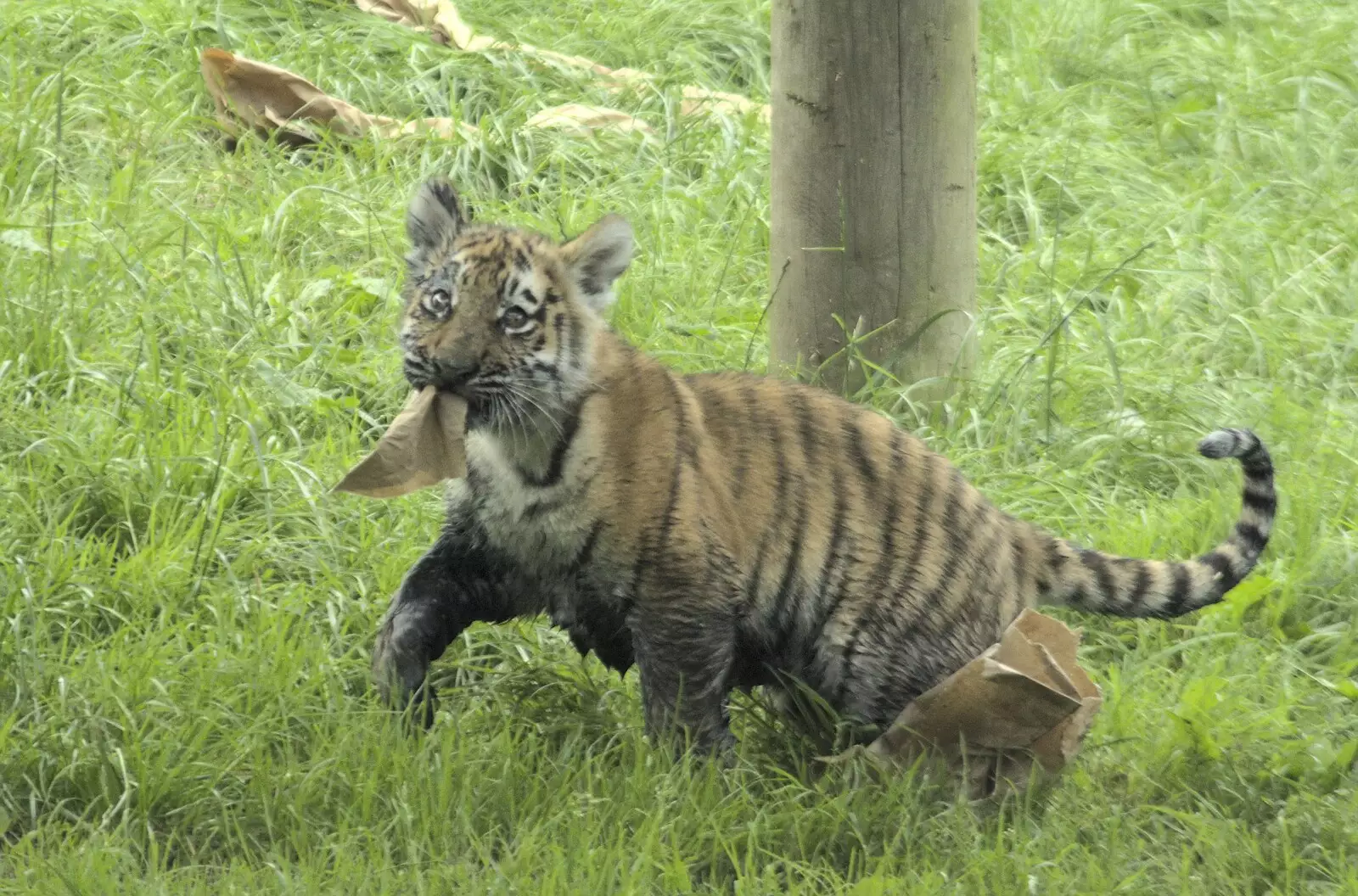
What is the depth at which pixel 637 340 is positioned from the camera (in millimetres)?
5715

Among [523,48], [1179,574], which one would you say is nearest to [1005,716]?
[1179,574]

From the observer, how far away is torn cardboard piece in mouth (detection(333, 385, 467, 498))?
3699 millimetres

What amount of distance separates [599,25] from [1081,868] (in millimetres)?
5507

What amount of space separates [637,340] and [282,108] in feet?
6.55

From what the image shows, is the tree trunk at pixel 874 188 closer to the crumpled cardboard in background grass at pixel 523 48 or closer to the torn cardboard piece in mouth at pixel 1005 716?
the torn cardboard piece in mouth at pixel 1005 716

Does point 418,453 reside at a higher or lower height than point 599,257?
lower

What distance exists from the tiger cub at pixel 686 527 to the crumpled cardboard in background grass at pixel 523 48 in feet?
11.2

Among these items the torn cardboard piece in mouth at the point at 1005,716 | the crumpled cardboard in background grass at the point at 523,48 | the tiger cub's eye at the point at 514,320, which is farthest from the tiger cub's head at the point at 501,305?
the crumpled cardboard in background grass at the point at 523,48

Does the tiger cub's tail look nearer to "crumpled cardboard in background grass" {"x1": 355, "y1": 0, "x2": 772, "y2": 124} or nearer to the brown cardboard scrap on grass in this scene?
the brown cardboard scrap on grass

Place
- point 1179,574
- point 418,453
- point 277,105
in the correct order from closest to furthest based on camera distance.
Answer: point 418,453 → point 1179,574 → point 277,105

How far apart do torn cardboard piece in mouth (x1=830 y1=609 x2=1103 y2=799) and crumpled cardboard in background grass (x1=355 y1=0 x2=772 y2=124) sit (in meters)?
3.88

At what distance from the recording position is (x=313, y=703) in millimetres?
3934

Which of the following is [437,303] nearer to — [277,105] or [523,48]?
[277,105]

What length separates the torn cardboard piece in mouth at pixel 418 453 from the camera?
370cm
